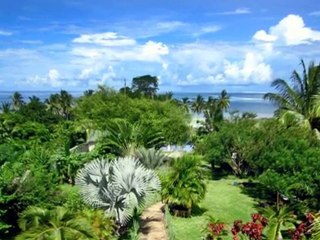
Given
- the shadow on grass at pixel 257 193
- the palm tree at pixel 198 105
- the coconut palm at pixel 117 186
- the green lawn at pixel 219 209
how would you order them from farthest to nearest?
the palm tree at pixel 198 105
the shadow on grass at pixel 257 193
the green lawn at pixel 219 209
the coconut palm at pixel 117 186

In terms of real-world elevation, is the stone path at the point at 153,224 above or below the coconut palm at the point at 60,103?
below

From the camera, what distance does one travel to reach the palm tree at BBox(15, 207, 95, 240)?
909cm

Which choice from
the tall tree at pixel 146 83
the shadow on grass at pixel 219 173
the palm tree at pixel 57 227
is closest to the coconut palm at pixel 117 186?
the palm tree at pixel 57 227

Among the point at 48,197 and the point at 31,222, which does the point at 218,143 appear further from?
the point at 31,222

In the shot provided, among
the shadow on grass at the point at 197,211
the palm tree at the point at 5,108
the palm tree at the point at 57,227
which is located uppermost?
the palm tree at the point at 57,227

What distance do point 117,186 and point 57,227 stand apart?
5700mm

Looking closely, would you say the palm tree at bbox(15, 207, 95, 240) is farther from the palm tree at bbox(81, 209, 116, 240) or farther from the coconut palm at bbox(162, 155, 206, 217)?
the coconut palm at bbox(162, 155, 206, 217)

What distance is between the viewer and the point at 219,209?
70.5ft

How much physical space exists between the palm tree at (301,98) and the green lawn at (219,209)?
18.4ft

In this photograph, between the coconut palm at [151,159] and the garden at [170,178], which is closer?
the garden at [170,178]

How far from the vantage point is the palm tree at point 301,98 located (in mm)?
26781

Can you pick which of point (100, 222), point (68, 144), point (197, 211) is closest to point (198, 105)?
point (68, 144)

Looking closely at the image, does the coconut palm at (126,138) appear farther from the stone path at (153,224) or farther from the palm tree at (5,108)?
the palm tree at (5,108)

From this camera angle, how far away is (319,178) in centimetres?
1931
